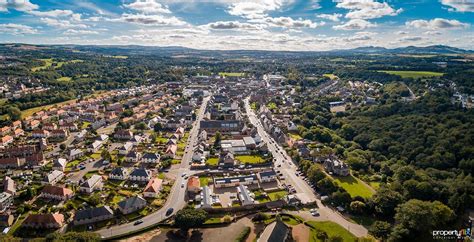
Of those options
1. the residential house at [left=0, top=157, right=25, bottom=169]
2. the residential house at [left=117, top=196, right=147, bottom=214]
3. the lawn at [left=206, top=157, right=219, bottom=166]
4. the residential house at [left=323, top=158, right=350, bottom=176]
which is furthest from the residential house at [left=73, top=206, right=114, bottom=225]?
the residential house at [left=323, top=158, right=350, bottom=176]

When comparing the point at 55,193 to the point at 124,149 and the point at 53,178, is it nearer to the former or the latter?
the point at 53,178

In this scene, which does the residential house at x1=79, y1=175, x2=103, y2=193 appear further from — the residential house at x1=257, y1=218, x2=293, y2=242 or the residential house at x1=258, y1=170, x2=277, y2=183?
the residential house at x1=257, y1=218, x2=293, y2=242

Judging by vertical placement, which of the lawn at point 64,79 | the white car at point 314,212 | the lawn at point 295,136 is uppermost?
the lawn at point 64,79

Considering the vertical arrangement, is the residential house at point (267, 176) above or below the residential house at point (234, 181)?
above

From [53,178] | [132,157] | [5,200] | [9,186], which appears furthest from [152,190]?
[9,186]

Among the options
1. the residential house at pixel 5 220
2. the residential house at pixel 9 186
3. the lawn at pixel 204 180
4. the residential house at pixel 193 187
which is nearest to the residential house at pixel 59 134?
the residential house at pixel 9 186

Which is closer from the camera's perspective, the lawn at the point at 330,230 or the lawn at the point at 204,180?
the lawn at the point at 330,230

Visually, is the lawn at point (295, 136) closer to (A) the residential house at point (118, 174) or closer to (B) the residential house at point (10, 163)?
(A) the residential house at point (118, 174)
